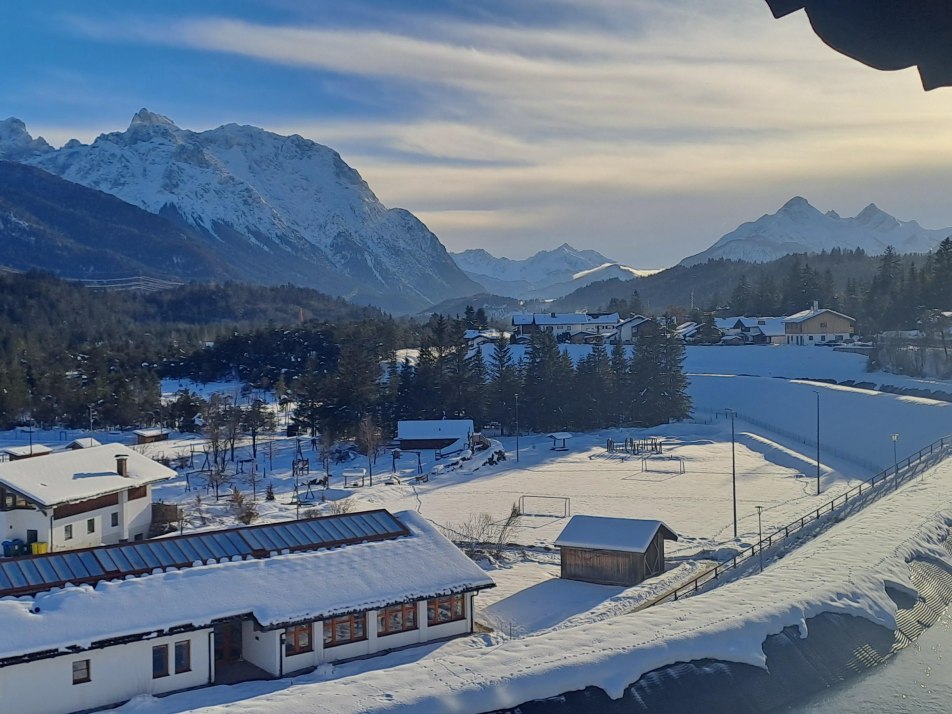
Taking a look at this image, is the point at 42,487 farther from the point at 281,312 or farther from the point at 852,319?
the point at 281,312

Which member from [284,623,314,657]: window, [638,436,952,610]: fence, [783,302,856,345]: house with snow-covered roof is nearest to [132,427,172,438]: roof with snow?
[638,436,952,610]: fence

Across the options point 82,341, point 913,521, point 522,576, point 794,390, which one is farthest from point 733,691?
point 82,341

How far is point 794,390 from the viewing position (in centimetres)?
4956

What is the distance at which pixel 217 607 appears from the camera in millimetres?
14266

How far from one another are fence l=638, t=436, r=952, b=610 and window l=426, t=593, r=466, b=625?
3635mm

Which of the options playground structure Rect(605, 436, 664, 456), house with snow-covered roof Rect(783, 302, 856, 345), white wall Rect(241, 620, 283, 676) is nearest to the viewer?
white wall Rect(241, 620, 283, 676)

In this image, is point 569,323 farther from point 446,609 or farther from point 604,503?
point 446,609

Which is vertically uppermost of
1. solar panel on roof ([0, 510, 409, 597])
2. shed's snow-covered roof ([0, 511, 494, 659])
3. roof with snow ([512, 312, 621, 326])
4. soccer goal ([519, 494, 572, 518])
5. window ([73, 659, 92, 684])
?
roof with snow ([512, 312, 621, 326])

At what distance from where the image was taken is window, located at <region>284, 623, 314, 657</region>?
14.4 meters

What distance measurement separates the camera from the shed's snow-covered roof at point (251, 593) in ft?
42.9

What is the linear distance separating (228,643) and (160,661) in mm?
1482

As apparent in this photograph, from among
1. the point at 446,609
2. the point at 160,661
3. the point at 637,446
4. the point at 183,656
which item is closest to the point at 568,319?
the point at 637,446

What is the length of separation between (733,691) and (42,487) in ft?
51.8

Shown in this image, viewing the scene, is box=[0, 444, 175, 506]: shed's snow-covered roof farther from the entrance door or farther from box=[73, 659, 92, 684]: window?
box=[73, 659, 92, 684]: window
